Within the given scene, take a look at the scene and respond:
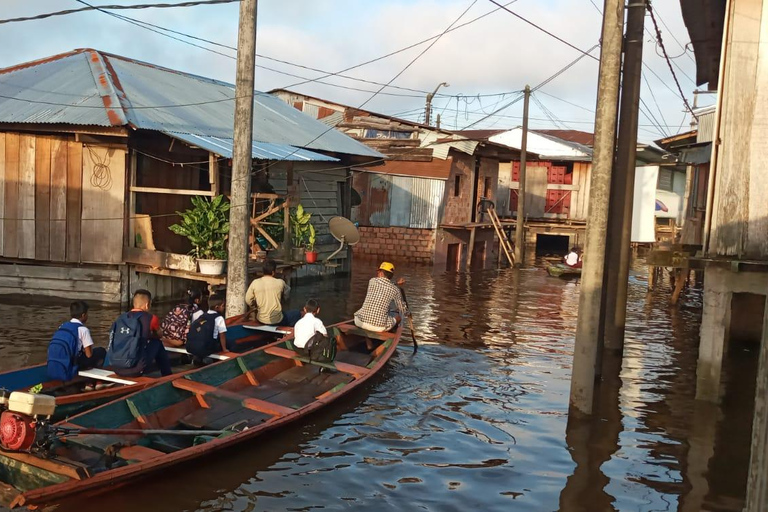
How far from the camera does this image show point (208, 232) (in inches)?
588

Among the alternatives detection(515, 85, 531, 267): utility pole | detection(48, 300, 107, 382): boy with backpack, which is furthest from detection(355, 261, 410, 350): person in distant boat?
detection(515, 85, 531, 267): utility pole

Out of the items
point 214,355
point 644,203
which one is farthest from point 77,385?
point 644,203

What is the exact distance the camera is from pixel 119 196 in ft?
51.0

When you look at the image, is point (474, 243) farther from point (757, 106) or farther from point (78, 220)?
point (757, 106)

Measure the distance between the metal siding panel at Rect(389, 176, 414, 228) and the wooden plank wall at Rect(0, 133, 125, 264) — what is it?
15534mm

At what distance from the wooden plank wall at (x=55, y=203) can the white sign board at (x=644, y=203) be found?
12339 millimetres

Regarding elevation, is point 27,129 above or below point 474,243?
above

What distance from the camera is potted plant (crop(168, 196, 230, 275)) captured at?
14.7 meters

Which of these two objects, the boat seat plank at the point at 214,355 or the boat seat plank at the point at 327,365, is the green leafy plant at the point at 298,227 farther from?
the boat seat plank at the point at 214,355

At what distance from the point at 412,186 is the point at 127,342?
21.5 m

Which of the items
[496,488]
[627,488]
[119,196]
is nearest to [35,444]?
[496,488]

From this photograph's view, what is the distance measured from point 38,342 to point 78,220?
157 inches

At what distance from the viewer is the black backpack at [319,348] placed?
1041 centimetres

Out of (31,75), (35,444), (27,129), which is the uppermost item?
(31,75)
